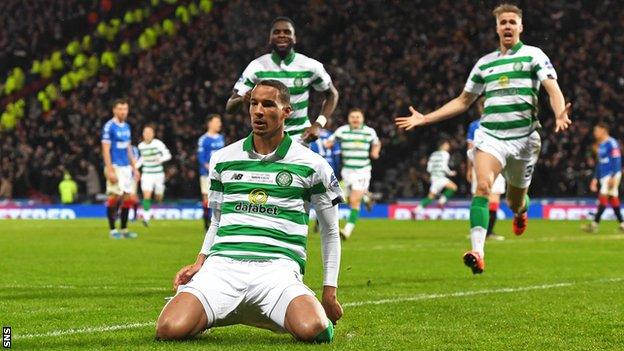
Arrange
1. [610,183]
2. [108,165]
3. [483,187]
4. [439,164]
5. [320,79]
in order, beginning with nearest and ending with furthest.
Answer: [483,187] < [320,79] < [108,165] < [610,183] < [439,164]

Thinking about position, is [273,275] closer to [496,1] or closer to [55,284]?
[55,284]

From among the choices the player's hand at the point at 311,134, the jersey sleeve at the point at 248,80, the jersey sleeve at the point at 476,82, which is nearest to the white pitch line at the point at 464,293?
the jersey sleeve at the point at 476,82

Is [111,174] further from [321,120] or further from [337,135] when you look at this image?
[321,120]

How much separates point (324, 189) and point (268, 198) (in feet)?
1.09

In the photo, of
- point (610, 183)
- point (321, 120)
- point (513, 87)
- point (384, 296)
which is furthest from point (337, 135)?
point (384, 296)

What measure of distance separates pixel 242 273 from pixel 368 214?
1013 inches

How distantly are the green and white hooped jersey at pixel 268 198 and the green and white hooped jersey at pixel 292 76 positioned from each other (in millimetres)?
5114

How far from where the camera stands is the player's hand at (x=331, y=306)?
5.95 metres

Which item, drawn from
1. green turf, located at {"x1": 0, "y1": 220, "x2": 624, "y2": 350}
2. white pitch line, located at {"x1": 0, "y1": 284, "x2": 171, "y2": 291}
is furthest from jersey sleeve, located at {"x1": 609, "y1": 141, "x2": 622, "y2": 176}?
white pitch line, located at {"x1": 0, "y1": 284, "x2": 171, "y2": 291}

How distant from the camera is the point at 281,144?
6133 mm

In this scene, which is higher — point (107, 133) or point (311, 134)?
point (311, 134)

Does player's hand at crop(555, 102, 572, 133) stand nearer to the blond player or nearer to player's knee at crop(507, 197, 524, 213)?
the blond player

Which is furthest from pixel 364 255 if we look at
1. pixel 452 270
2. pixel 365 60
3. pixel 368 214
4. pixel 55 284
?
pixel 365 60

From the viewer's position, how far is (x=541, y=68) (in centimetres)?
1040
